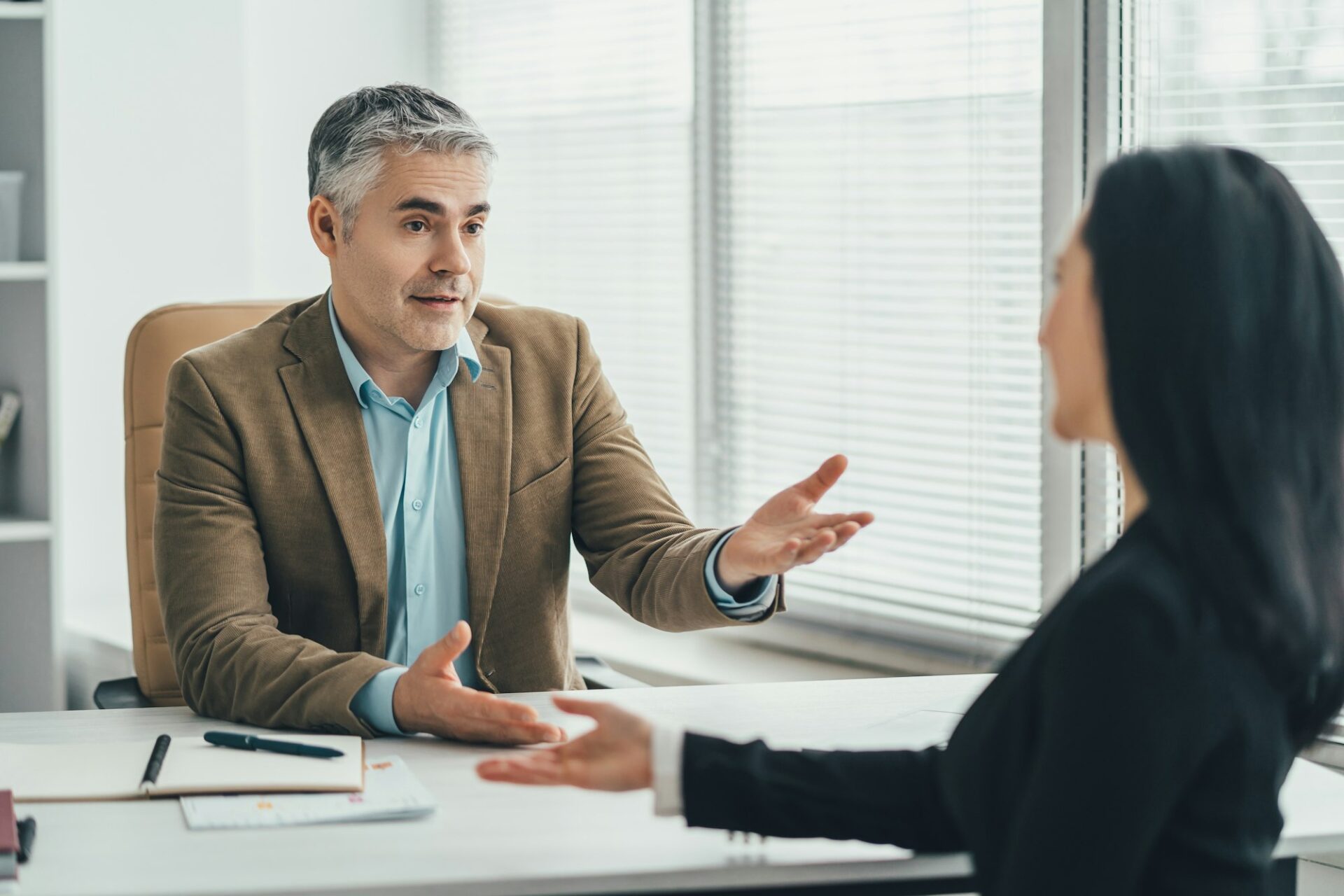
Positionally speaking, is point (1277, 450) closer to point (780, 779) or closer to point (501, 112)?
point (780, 779)

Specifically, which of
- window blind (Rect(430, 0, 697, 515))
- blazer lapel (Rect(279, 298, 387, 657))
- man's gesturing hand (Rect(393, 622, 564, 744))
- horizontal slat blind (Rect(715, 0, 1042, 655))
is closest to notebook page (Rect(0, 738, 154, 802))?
man's gesturing hand (Rect(393, 622, 564, 744))

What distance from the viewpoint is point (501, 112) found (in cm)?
368

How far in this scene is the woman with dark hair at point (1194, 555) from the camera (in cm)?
94

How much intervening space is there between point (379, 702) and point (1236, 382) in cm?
98

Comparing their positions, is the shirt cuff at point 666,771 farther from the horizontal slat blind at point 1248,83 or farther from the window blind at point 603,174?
the window blind at point 603,174

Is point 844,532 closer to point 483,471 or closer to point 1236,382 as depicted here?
point 483,471

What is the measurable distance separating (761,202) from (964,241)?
0.55 m

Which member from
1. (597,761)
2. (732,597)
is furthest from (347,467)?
(597,761)

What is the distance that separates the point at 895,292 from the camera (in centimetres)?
274

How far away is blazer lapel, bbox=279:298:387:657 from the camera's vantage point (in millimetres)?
1851

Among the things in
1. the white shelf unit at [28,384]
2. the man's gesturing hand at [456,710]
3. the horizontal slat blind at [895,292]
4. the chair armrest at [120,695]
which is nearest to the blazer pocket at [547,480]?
the man's gesturing hand at [456,710]

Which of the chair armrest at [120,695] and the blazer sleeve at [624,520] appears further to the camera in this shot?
the chair armrest at [120,695]

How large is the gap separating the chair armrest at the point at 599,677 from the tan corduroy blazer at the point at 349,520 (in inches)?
1.0

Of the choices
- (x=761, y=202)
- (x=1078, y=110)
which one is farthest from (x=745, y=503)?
(x=1078, y=110)
